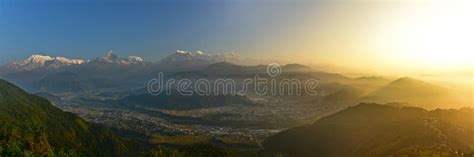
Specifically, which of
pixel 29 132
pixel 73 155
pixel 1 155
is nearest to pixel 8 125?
pixel 29 132

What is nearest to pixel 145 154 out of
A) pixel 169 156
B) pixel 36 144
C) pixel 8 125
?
pixel 169 156

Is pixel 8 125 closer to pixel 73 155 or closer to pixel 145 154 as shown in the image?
pixel 73 155

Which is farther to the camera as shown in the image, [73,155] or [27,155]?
[73,155]

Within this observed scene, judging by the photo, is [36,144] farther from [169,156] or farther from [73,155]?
[169,156]

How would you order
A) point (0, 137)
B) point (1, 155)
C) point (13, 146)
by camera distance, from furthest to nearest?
point (0, 137), point (13, 146), point (1, 155)

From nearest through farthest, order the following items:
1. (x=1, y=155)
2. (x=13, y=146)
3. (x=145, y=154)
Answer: (x=1, y=155), (x=13, y=146), (x=145, y=154)

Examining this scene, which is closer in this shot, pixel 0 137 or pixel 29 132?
pixel 0 137

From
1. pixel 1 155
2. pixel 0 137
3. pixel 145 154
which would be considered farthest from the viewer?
pixel 145 154

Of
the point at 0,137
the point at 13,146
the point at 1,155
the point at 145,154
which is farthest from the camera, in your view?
the point at 145,154
